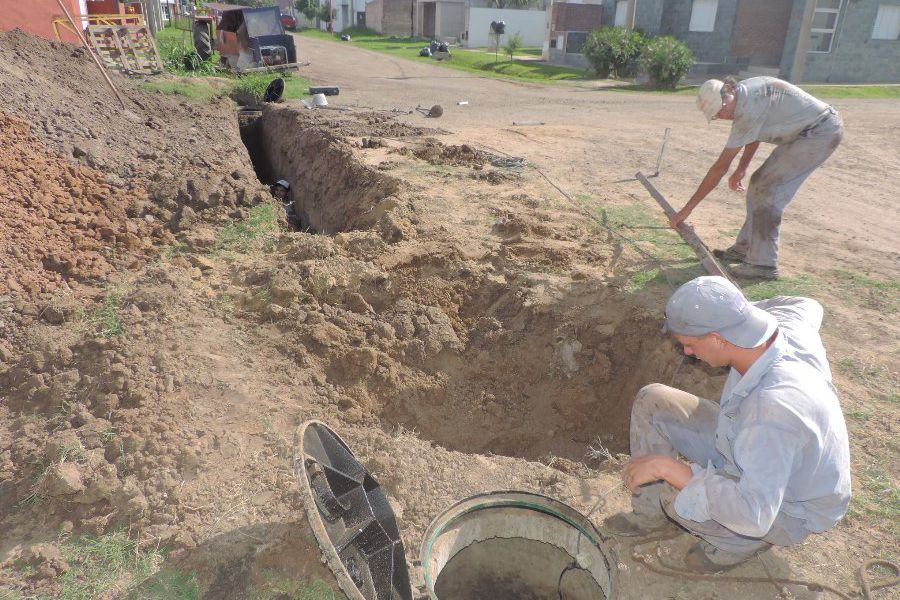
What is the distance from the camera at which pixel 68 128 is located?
6.30 meters

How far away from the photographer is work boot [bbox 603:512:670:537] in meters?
2.80

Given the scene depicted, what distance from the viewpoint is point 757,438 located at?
2.00 m

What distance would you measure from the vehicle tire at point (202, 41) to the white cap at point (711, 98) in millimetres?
15598

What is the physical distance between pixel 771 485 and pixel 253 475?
2.28 m

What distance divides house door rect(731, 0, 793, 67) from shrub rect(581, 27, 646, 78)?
414cm

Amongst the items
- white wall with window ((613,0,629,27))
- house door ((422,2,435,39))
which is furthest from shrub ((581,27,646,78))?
house door ((422,2,435,39))

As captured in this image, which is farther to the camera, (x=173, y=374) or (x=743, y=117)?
(x=743, y=117)

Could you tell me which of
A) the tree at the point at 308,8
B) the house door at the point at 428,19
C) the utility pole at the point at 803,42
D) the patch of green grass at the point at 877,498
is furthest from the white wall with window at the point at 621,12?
the tree at the point at 308,8

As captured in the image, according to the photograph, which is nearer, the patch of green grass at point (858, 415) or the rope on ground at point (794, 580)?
the rope on ground at point (794, 580)

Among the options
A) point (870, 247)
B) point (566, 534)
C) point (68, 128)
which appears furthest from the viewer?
point (68, 128)

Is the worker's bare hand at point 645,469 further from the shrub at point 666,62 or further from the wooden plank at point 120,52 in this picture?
the shrub at point 666,62

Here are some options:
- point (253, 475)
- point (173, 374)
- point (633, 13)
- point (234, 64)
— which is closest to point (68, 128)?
point (173, 374)

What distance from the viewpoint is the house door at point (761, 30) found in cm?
2112

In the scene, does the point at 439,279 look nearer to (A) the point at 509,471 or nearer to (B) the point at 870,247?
(A) the point at 509,471
